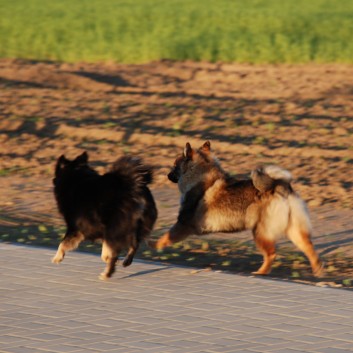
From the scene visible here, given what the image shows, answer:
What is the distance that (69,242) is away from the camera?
30.4ft

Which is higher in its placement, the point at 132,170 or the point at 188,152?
the point at 132,170

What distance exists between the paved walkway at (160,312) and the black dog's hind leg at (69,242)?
138 millimetres

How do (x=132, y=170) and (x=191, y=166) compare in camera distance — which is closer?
(x=132, y=170)

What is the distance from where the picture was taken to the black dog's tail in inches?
353

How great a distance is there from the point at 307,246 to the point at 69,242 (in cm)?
205

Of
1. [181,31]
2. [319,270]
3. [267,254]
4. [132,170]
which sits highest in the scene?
[132,170]

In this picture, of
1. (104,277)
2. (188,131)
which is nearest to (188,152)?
(104,277)

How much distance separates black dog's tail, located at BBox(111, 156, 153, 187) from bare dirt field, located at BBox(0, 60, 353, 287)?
144cm

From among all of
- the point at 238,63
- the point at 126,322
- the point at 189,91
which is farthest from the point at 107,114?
the point at 126,322

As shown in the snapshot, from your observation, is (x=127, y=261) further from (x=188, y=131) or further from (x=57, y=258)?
(x=188, y=131)

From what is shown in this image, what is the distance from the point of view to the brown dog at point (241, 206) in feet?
30.8

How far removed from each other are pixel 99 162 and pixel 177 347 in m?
8.66

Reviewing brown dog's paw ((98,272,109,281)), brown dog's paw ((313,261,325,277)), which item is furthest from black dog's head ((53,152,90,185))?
brown dog's paw ((313,261,325,277))

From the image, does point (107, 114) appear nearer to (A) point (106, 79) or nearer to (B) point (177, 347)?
(A) point (106, 79)
